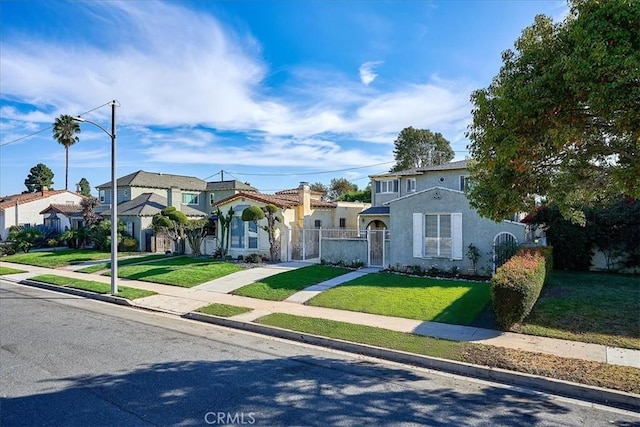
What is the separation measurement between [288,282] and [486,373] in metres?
A: 9.52

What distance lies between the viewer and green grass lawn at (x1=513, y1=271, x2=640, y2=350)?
28.9ft

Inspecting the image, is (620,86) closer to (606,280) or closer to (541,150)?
(541,150)

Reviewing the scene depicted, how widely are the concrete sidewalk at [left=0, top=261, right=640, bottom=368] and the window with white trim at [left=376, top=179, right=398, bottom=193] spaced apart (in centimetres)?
1408

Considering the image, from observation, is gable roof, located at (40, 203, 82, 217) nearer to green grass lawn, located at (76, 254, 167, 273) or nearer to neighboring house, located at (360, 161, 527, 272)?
green grass lawn, located at (76, 254, 167, 273)

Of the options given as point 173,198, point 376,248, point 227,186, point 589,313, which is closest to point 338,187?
point 227,186

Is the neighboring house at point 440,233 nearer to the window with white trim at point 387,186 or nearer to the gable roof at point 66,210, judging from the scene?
the window with white trim at point 387,186

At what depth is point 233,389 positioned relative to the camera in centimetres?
621

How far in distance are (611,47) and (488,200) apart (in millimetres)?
3208

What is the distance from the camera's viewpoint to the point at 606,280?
1467 centimetres

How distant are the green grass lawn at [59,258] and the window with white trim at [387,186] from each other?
19.0 meters

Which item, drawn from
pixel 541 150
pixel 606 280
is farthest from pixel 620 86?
pixel 606 280

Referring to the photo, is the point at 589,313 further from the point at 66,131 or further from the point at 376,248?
the point at 66,131

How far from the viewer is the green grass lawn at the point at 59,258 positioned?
2419 centimetres

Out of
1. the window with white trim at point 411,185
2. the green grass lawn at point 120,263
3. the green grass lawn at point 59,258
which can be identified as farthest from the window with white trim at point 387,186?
the green grass lawn at point 59,258
